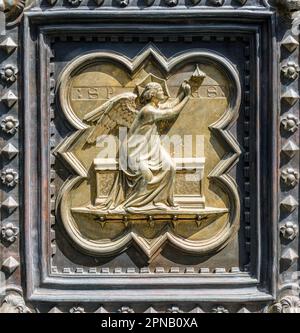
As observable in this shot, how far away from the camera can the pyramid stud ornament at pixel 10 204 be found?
328 cm

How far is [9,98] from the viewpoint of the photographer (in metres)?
3.24

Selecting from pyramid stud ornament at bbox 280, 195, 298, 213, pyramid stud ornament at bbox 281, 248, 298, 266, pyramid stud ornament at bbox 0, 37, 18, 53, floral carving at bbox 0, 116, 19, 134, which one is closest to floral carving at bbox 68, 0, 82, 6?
pyramid stud ornament at bbox 0, 37, 18, 53

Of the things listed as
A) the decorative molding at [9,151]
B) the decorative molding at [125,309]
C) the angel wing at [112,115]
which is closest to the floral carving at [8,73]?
the decorative molding at [9,151]

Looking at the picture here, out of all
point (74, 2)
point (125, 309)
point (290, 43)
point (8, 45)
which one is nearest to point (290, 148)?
point (290, 43)

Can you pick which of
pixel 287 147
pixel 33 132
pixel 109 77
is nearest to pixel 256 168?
pixel 287 147

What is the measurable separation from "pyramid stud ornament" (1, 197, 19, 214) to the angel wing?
60 cm

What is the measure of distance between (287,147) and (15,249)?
181cm

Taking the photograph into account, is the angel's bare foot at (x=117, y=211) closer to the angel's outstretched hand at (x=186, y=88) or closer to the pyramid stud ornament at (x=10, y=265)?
the pyramid stud ornament at (x=10, y=265)

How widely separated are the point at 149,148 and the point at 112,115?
0.31m

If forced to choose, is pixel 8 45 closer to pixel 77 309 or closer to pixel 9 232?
pixel 9 232

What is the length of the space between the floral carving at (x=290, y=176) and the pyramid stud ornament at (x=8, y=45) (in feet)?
6.01

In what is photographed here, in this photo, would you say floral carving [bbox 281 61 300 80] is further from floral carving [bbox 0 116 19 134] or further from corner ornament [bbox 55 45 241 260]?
floral carving [bbox 0 116 19 134]

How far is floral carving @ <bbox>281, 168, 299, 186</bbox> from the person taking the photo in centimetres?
328

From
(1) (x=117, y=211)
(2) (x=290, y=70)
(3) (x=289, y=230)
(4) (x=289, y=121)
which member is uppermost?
(2) (x=290, y=70)
